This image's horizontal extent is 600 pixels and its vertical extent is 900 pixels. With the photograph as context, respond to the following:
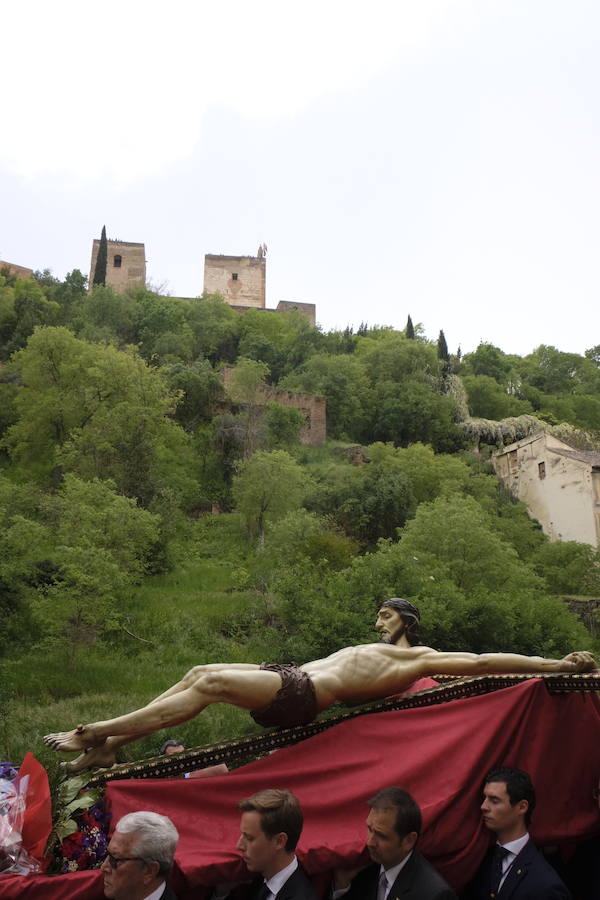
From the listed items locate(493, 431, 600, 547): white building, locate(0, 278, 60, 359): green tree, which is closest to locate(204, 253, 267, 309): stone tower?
locate(0, 278, 60, 359): green tree

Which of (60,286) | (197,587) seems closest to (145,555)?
(197,587)

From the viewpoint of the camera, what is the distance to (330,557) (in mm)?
27828

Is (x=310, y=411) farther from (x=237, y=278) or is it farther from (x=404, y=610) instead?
(x=404, y=610)

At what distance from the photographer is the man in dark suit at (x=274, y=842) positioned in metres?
3.80

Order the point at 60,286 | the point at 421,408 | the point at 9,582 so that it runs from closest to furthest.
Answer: the point at 9,582
the point at 421,408
the point at 60,286

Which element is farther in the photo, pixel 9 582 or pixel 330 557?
pixel 330 557

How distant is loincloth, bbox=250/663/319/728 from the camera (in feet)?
15.5

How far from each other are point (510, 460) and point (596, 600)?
1684 cm

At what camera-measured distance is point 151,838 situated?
3.69 m

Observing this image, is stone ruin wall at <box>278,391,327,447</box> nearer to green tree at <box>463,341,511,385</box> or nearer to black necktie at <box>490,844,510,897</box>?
green tree at <box>463,341,511,385</box>

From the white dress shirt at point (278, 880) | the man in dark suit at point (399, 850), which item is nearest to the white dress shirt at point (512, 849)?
the man in dark suit at point (399, 850)

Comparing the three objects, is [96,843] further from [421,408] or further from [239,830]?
[421,408]

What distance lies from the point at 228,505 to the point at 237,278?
147 ft

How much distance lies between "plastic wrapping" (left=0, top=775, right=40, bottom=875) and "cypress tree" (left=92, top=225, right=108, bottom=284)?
68.7 m
